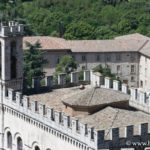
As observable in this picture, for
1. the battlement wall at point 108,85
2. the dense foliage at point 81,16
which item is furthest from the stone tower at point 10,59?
the dense foliage at point 81,16

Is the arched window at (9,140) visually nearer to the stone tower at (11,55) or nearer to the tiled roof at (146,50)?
the stone tower at (11,55)

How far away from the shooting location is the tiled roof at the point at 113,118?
47500 mm

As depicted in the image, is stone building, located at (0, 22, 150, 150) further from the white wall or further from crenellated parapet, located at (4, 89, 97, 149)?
the white wall

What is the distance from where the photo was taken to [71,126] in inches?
1831

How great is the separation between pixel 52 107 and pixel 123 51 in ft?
206

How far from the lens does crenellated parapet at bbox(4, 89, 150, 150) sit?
144 ft

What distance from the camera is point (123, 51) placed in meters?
114

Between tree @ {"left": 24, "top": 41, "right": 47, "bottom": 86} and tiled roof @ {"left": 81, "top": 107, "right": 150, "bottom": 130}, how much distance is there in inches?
1703

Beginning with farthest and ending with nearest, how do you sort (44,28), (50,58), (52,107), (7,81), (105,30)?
(44,28), (105,30), (50,58), (7,81), (52,107)

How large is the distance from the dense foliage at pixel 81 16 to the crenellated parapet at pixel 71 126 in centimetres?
7975

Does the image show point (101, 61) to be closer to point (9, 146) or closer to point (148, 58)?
point (148, 58)

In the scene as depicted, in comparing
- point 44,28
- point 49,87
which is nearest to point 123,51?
point 44,28

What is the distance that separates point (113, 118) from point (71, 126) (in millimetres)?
3182

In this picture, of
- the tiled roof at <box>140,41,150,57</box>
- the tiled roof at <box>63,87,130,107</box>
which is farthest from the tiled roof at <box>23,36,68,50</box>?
the tiled roof at <box>63,87,130,107</box>
